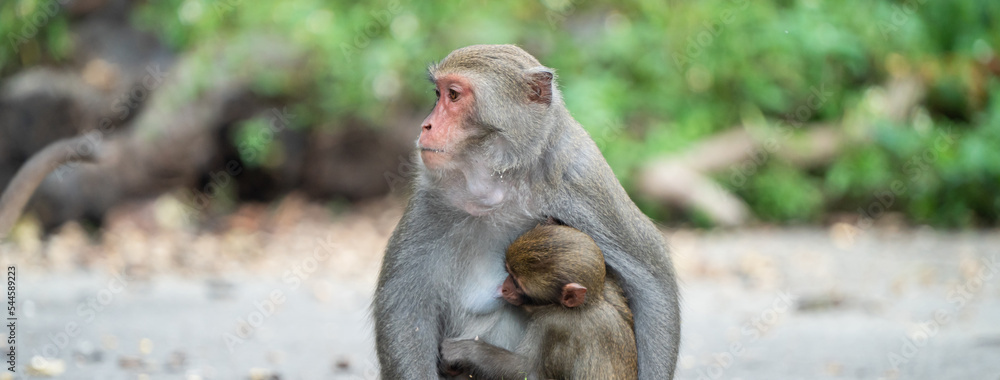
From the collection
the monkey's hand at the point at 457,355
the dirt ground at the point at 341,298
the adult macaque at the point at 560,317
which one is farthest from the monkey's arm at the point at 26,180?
the adult macaque at the point at 560,317

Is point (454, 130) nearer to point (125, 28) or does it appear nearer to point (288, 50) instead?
point (288, 50)

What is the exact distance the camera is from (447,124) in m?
3.60

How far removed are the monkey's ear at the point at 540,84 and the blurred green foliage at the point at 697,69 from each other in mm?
7384

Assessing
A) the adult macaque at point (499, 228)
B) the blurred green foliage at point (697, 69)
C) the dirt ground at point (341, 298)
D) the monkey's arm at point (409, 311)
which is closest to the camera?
the adult macaque at point (499, 228)

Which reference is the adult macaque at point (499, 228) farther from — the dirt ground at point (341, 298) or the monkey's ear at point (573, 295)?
the dirt ground at point (341, 298)

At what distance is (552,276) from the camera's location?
3604 mm

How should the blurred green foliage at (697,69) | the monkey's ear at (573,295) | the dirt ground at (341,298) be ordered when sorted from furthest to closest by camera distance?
1. the blurred green foliage at (697,69)
2. the dirt ground at (341,298)
3. the monkey's ear at (573,295)

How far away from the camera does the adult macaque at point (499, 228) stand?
12.2 ft

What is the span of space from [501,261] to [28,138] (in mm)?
9213

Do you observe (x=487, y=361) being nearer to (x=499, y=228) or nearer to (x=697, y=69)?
(x=499, y=228)

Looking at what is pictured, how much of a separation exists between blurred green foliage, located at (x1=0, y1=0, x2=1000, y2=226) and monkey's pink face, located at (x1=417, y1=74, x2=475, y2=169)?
7586 millimetres

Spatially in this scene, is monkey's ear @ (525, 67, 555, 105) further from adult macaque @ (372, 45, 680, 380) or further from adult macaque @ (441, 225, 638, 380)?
adult macaque @ (441, 225, 638, 380)

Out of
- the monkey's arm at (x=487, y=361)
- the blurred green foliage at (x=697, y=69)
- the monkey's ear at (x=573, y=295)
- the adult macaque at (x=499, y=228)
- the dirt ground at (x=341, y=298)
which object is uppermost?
the blurred green foliage at (x=697, y=69)

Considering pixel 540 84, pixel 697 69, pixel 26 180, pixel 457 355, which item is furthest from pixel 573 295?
pixel 697 69
